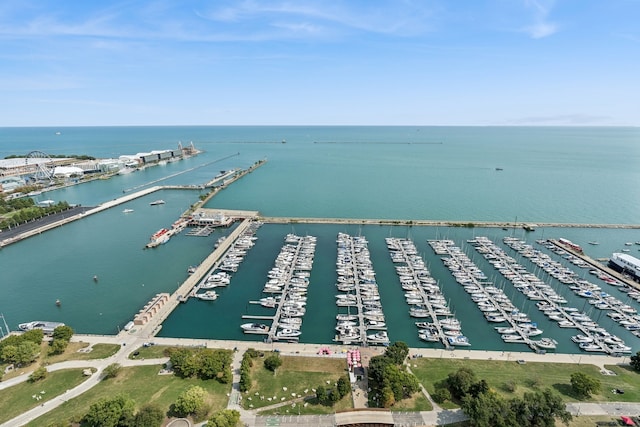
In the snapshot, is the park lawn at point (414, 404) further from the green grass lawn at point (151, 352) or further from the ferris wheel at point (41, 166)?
the ferris wheel at point (41, 166)

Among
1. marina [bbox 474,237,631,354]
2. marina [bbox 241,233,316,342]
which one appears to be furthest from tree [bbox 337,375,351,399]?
marina [bbox 474,237,631,354]

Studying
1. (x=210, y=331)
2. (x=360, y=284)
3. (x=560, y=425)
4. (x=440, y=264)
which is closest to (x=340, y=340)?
(x=360, y=284)

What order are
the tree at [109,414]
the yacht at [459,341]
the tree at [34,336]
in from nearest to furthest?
1. the tree at [109,414]
2. the tree at [34,336]
3. the yacht at [459,341]

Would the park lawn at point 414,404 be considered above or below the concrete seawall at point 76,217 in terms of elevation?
below

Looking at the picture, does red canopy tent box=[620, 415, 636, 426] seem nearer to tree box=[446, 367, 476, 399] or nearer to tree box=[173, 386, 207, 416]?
tree box=[446, 367, 476, 399]

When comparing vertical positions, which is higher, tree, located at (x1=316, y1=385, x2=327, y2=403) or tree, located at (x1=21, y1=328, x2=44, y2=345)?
tree, located at (x1=21, y1=328, x2=44, y2=345)

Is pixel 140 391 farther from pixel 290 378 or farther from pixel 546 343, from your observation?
pixel 546 343

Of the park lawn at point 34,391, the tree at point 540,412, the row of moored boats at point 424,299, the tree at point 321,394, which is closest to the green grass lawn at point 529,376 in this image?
the tree at point 540,412
